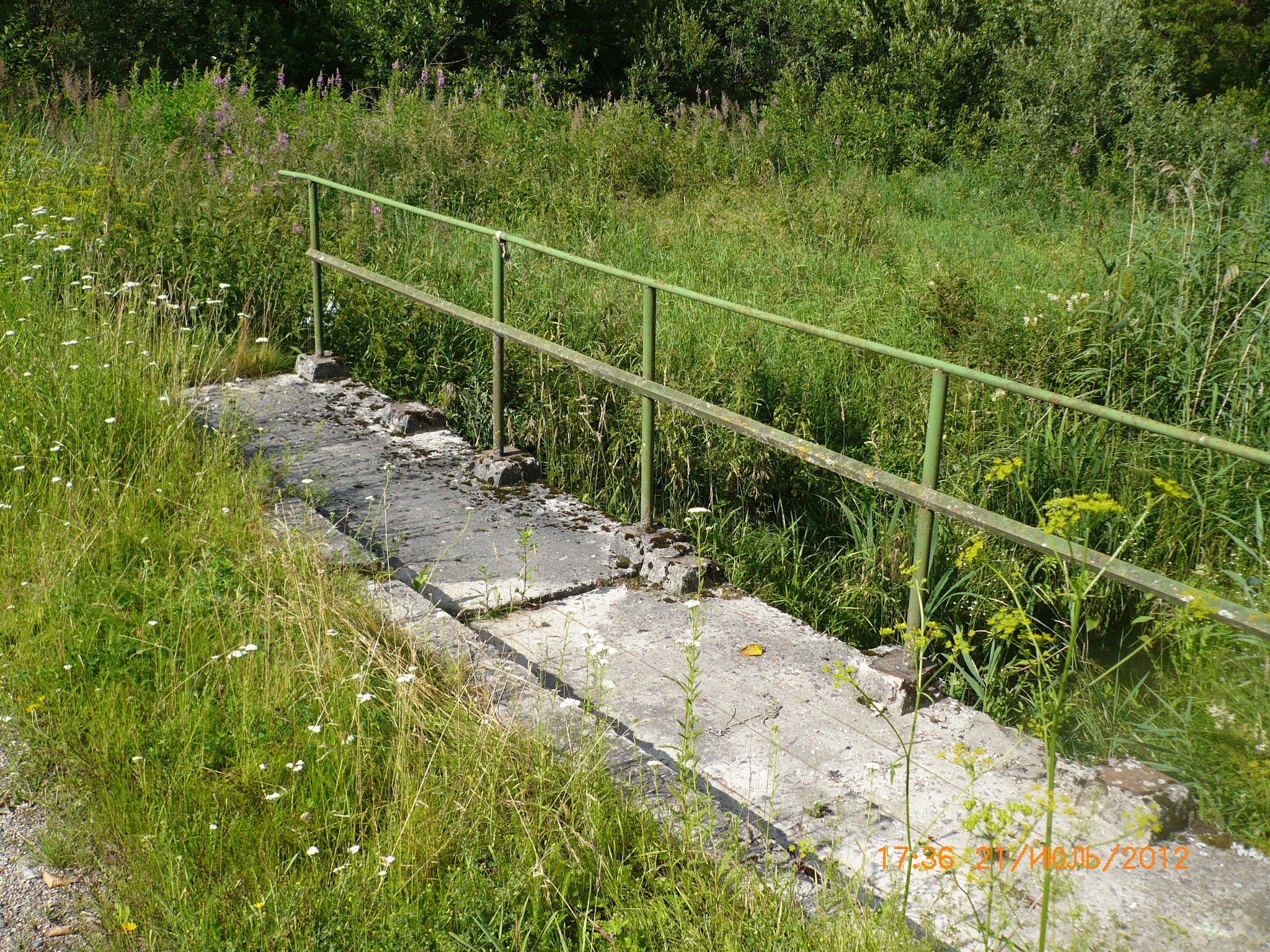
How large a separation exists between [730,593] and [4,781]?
2.38 m

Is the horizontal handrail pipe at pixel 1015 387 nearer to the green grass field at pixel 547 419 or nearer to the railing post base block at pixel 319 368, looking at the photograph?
the green grass field at pixel 547 419

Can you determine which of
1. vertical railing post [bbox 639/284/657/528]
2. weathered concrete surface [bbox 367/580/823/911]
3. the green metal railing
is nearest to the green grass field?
weathered concrete surface [bbox 367/580/823/911]

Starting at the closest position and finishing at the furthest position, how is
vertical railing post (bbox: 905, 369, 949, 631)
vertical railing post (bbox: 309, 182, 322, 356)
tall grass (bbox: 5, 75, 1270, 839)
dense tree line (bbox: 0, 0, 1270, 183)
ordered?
vertical railing post (bbox: 905, 369, 949, 631) → tall grass (bbox: 5, 75, 1270, 839) → vertical railing post (bbox: 309, 182, 322, 356) → dense tree line (bbox: 0, 0, 1270, 183)

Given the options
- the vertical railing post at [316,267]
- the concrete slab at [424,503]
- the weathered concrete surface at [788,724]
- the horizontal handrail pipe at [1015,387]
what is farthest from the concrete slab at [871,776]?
the vertical railing post at [316,267]

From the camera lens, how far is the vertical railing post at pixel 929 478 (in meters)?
3.53

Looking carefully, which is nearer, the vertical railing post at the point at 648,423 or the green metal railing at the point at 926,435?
the green metal railing at the point at 926,435

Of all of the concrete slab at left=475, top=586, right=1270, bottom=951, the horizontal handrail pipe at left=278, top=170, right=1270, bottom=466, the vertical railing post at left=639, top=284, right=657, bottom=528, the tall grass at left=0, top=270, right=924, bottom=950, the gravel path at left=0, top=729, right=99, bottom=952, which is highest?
the horizontal handrail pipe at left=278, top=170, right=1270, bottom=466

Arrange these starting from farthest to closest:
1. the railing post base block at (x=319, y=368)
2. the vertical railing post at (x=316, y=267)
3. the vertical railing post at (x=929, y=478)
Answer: the railing post base block at (x=319, y=368)
the vertical railing post at (x=316, y=267)
the vertical railing post at (x=929, y=478)

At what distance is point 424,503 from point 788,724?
2146mm

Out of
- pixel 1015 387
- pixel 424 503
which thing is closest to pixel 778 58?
pixel 424 503

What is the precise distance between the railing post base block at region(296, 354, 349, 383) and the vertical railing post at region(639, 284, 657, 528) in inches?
100

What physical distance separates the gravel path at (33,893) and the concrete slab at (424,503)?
1.46m

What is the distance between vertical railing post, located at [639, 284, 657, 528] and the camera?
14.8 ft

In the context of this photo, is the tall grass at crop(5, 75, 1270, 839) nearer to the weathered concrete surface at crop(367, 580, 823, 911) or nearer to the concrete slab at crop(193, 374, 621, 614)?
the concrete slab at crop(193, 374, 621, 614)
